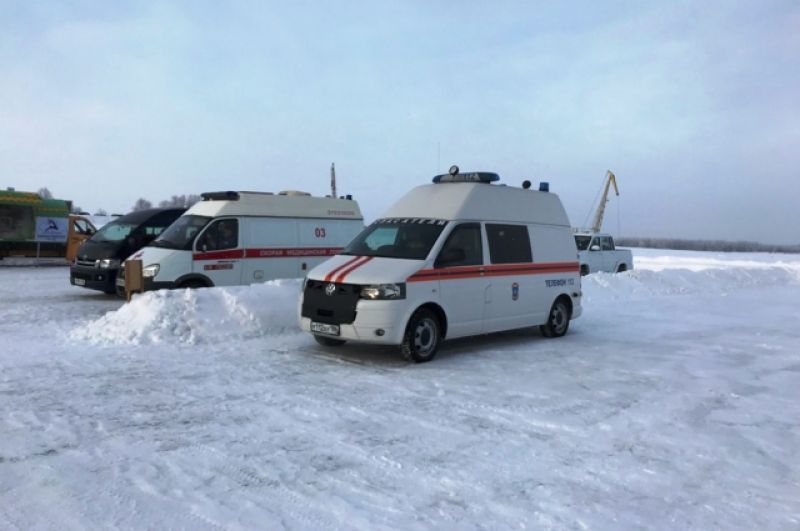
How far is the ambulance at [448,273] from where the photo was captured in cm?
810

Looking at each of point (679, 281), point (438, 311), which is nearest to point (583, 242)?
point (679, 281)

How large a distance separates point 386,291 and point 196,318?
340 cm

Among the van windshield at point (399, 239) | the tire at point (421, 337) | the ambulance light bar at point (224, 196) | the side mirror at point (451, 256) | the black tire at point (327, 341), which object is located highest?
the ambulance light bar at point (224, 196)

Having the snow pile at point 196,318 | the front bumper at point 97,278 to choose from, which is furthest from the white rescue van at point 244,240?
the snow pile at point 196,318

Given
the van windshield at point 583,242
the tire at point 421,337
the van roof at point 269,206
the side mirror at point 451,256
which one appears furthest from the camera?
the van windshield at point 583,242

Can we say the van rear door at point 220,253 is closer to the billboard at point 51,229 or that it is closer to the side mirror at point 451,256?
the side mirror at point 451,256

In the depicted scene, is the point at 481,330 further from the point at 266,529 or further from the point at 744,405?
the point at 266,529

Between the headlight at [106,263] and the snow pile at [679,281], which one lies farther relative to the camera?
the snow pile at [679,281]

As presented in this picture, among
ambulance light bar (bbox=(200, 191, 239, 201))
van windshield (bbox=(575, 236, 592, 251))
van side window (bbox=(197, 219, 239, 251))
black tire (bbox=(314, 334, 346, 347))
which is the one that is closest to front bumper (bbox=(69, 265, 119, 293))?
ambulance light bar (bbox=(200, 191, 239, 201))

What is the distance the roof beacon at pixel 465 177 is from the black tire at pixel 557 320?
98.5 inches

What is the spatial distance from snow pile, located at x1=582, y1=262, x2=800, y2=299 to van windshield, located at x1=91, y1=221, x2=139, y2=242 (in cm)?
1238

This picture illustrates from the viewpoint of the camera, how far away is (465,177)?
390 inches

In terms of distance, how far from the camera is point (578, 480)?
453 centimetres

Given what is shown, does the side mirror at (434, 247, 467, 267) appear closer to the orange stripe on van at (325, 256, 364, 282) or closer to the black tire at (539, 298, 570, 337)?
the orange stripe on van at (325, 256, 364, 282)
